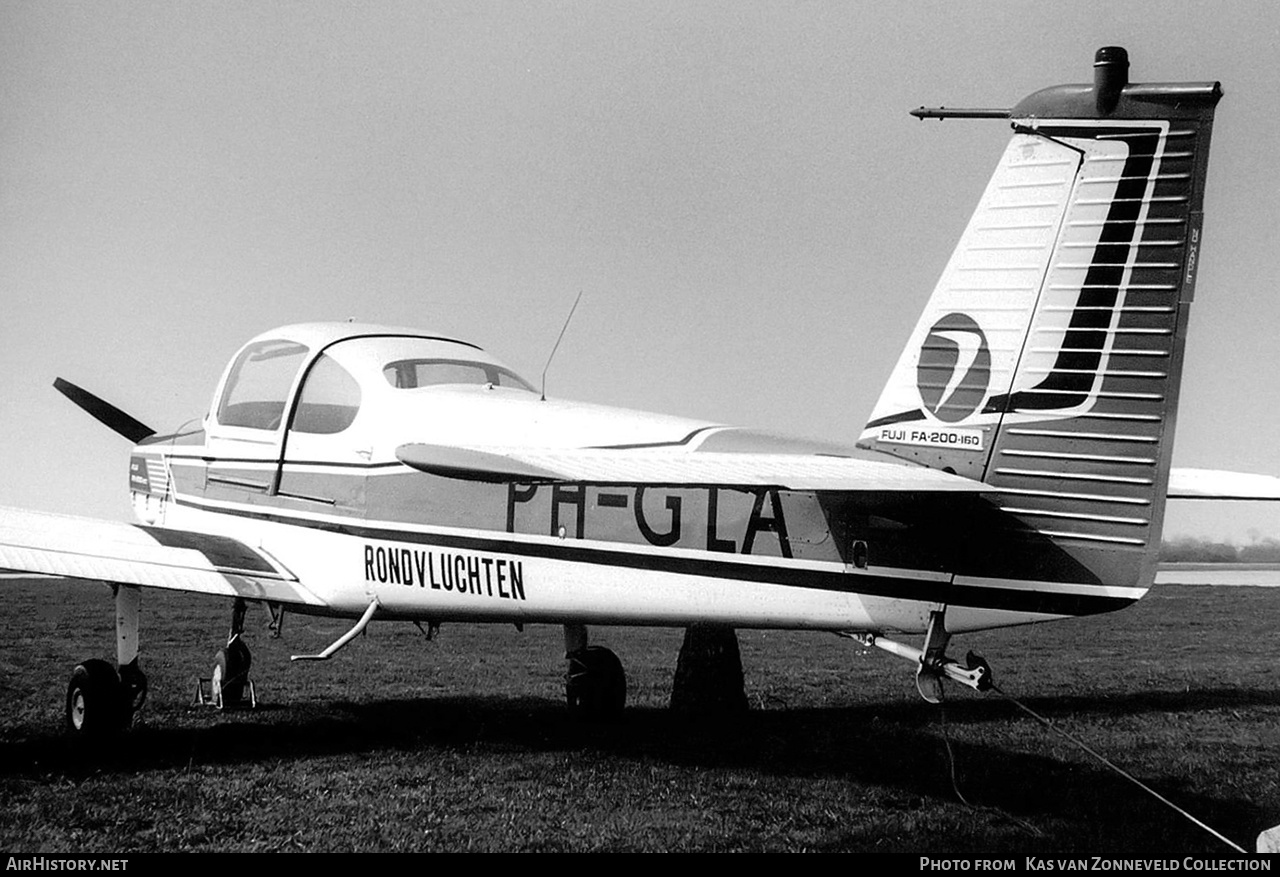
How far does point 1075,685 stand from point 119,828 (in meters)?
7.97

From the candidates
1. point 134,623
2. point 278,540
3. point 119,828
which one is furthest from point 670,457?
point 134,623

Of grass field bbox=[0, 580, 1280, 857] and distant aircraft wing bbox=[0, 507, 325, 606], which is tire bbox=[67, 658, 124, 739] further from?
distant aircraft wing bbox=[0, 507, 325, 606]

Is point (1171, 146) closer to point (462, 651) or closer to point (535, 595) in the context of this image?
point (535, 595)

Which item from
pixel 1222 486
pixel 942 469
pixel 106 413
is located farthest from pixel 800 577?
pixel 106 413

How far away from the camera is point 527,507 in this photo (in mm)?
5590

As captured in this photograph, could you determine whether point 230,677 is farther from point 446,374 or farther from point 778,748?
point 778,748

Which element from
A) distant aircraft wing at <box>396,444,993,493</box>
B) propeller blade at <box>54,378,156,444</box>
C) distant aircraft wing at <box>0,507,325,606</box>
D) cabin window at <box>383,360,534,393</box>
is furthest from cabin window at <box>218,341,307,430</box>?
distant aircraft wing at <box>396,444,993,493</box>

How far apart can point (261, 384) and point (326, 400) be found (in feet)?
3.07

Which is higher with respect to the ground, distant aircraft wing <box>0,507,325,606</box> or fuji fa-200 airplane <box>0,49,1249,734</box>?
fuji fa-200 airplane <box>0,49,1249,734</box>

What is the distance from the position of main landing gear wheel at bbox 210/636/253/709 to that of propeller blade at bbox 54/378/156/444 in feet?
8.74

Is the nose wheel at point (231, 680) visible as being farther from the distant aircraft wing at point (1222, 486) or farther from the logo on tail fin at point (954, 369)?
the distant aircraft wing at point (1222, 486)

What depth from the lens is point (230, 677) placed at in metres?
7.90

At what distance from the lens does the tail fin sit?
4.25m

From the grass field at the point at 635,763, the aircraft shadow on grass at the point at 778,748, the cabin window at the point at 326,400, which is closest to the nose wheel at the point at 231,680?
the grass field at the point at 635,763
